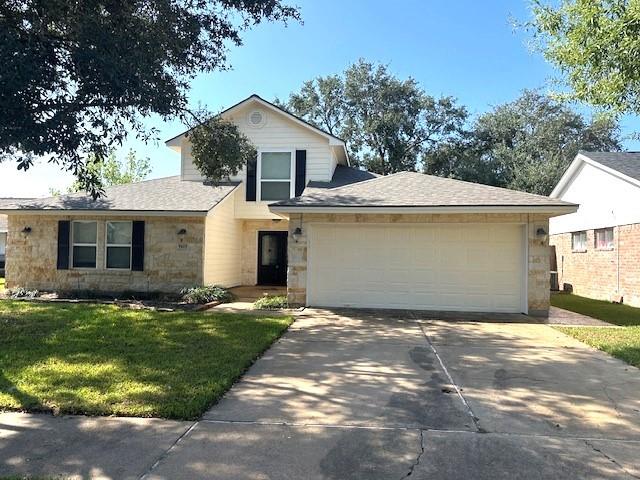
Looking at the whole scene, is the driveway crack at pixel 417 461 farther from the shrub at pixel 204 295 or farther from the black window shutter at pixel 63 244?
the black window shutter at pixel 63 244

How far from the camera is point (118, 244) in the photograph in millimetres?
14180

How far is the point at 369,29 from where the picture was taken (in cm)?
1600

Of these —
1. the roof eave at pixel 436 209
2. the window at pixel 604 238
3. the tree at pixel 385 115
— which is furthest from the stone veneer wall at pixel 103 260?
the tree at pixel 385 115

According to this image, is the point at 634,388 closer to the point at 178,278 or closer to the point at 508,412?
the point at 508,412

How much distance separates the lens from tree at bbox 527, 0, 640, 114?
7.69m

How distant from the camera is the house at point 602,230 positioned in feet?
45.9

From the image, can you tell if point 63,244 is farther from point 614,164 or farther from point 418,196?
point 614,164

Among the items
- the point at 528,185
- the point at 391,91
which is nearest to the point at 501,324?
→ the point at 528,185

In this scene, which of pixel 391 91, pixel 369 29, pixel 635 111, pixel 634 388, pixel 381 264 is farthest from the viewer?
pixel 391 91

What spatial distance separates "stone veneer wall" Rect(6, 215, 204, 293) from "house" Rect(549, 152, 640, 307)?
505 inches

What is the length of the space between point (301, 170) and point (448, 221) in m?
6.65

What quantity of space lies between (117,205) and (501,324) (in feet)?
36.6

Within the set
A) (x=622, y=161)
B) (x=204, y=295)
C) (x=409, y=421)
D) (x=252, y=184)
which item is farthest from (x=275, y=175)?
(x=409, y=421)

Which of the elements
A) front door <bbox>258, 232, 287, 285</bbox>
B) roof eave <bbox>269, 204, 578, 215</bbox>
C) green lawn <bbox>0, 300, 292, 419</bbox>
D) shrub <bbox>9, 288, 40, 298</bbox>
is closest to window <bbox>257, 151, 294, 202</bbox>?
front door <bbox>258, 232, 287, 285</bbox>
